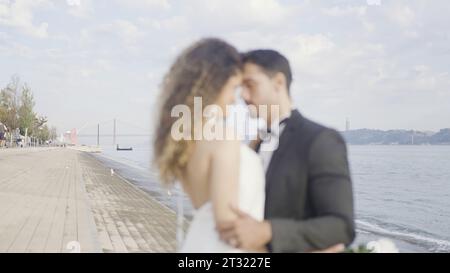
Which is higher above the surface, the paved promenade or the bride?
the bride

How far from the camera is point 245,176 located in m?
1.50

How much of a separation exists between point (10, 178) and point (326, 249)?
1456 cm

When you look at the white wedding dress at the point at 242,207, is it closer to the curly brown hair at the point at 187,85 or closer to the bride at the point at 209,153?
the bride at the point at 209,153

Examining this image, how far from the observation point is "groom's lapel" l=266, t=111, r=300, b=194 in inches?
63.0

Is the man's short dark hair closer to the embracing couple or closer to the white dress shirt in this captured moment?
the embracing couple

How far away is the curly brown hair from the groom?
6.6 inches

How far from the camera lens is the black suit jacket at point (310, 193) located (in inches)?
58.4

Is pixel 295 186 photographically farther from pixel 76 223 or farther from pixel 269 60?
pixel 76 223

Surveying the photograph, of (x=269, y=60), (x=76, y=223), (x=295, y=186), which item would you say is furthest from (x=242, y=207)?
(x=76, y=223)

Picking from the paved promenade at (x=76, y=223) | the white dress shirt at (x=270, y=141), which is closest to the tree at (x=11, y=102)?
the paved promenade at (x=76, y=223)

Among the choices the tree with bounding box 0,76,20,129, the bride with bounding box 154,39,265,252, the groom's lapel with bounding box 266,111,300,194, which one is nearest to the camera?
the bride with bounding box 154,39,265,252

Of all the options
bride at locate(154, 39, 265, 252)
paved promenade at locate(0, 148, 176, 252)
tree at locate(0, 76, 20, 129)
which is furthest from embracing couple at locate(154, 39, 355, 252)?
tree at locate(0, 76, 20, 129)
